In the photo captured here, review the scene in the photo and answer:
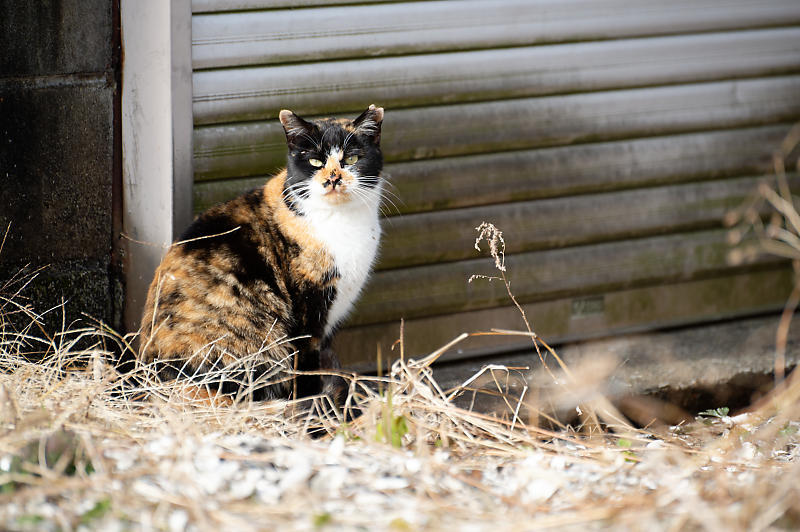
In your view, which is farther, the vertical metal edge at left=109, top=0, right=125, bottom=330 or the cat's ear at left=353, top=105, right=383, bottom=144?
the vertical metal edge at left=109, top=0, right=125, bottom=330

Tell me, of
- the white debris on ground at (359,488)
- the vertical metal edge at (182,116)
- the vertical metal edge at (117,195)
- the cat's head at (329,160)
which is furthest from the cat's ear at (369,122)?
the white debris on ground at (359,488)

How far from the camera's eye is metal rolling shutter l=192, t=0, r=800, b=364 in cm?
352

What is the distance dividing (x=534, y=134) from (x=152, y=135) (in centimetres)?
176

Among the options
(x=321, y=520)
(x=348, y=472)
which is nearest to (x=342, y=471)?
(x=348, y=472)

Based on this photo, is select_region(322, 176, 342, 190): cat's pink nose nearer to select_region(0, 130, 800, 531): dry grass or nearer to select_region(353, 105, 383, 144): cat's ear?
select_region(353, 105, 383, 144): cat's ear

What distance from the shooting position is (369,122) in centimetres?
317

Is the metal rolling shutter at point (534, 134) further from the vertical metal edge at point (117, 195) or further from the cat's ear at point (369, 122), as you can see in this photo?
the cat's ear at point (369, 122)

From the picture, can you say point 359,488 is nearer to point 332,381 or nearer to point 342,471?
point 342,471

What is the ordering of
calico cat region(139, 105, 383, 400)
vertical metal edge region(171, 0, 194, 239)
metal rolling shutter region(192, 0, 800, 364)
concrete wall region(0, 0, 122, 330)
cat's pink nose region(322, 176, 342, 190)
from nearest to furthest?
calico cat region(139, 105, 383, 400) → cat's pink nose region(322, 176, 342, 190) → concrete wall region(0, 0, 122, 330) → vertical metal edge region(171, 0, 194, 239) → metal rolling shutter region(192, 0, 800, 364)

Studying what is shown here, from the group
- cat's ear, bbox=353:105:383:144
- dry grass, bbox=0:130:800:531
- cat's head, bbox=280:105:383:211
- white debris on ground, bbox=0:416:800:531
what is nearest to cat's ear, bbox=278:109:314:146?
cat's head, bbox=280:105:383:211

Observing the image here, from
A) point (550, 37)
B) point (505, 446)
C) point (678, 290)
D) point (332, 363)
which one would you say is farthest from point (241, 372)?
point (678, 290)

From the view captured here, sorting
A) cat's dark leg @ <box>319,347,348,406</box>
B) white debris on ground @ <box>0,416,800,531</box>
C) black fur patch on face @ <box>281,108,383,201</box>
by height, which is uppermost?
black fur patch on face @ <box>281,108,383,201</box>

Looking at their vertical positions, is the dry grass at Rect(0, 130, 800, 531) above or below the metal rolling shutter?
below

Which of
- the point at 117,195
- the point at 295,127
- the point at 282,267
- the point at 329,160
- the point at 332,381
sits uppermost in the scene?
the point at 295,127
